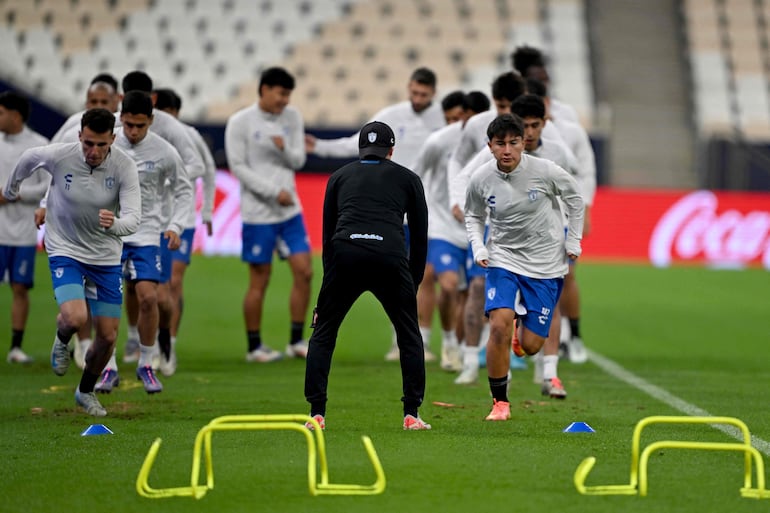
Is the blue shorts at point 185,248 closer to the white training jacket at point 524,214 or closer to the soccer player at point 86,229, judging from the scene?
the soccer player at point 86,229

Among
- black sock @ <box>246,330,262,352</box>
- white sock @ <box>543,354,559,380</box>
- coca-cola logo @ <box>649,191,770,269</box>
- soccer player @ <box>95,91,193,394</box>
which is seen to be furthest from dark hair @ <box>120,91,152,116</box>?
coca-cola logo @ <box>649,191,770,269</box>

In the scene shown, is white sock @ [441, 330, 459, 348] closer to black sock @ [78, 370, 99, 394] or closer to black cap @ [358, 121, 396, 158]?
black sock @ [78, 370, 99, 394]

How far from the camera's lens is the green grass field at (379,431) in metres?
6.77

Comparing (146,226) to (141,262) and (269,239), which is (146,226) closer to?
(141,262)

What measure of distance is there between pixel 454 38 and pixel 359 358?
19.6 meters

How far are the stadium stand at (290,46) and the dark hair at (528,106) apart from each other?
19.3 metres

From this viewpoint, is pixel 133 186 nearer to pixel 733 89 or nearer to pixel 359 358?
pixel 359 358

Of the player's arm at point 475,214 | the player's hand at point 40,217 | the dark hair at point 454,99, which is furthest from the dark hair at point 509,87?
the player's hand at point 40,217

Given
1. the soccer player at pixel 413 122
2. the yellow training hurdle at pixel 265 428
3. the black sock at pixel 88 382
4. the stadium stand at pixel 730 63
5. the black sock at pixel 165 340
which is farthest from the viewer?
the stadium stand at pixel 730 63

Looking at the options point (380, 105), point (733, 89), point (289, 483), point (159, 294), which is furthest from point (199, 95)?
point (289, 483)

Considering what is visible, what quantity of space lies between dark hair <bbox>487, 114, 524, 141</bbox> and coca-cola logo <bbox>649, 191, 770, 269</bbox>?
17.7 meters

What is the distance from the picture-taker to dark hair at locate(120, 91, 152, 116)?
10.8 metres

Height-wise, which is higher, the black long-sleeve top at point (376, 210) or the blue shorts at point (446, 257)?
the black long-sleeve top at point (376, 210)

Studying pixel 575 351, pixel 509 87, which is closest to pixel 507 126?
pixel 509 87
